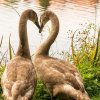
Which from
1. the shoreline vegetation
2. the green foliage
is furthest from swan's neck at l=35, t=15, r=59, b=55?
the green foliage

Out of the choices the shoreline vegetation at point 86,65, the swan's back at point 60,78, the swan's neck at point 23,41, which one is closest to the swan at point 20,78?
the swan's neck at point 23,41

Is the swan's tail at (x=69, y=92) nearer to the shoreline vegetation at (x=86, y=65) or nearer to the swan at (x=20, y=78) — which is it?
the swan at (x=20, y=78)

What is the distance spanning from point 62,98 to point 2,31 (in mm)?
13528

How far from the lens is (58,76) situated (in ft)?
27.2

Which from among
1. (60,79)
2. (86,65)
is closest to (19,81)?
(60,79)

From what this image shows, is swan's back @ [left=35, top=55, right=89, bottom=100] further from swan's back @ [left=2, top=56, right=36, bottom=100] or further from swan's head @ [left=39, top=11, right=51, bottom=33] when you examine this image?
swan's head @ [left=39, top=11, right=51, bottom=33]

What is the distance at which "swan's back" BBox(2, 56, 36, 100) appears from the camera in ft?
24.4

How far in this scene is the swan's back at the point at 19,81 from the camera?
7.44 m

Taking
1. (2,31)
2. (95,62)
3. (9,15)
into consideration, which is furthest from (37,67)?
(9,15)

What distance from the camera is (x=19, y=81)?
25.2 feet

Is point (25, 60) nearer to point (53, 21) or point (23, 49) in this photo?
point (23, 49)

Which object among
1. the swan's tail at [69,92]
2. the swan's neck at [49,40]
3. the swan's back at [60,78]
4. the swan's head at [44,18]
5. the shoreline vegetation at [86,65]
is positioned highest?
the swan's head at [44,18]

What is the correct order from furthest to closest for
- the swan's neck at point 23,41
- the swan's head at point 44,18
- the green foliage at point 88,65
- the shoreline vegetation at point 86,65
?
the swan's head at point 44,18 < the green foliage at point 88,65 < the shoreline vegetation at point 86,65 < the swan's neck at point 23,41

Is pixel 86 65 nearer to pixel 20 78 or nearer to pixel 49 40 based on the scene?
pixel 49 40
